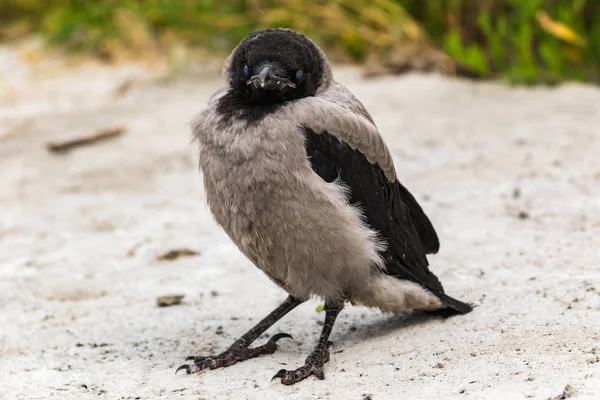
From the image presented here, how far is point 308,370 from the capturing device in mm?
3361

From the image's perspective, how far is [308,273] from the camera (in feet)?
11.5

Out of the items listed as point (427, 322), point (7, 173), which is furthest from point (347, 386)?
point (7, 173)

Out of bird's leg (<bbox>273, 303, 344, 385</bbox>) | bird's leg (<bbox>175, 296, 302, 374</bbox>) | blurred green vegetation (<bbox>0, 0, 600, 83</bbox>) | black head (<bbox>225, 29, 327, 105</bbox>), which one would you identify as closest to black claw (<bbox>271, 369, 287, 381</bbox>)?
bird's leg (<bbox>273, 303, 344, 385</bbox>)

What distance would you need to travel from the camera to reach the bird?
3.40 meters

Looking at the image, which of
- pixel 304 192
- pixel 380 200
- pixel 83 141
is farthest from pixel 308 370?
pixel 83 141

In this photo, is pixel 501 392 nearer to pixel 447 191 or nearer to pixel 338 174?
pixel 338 174

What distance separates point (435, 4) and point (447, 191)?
354 cm

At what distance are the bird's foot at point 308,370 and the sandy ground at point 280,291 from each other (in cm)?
5

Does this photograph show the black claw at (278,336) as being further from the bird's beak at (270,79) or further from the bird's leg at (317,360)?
the bird's beak at (270,79)

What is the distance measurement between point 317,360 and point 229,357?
1.31 ft

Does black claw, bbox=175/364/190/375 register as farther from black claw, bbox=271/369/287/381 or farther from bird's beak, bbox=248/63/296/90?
bird's beak, bbox=248/63/296/90

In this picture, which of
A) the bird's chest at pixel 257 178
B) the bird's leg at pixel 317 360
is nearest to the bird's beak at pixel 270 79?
the bird's chest at pixel 257 178

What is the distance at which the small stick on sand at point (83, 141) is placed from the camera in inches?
273

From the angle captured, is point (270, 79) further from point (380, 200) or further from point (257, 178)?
point (380, 200)
